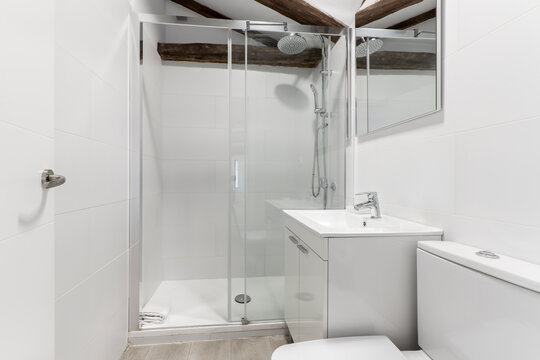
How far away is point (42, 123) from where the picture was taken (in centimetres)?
77

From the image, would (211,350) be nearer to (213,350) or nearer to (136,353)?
(213,350)

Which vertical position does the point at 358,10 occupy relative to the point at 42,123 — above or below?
above

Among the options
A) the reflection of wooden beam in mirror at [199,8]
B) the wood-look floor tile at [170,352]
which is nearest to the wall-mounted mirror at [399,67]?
the reflection of wooden beam in mirror at [199,8]

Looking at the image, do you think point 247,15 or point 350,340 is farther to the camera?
point 247,15

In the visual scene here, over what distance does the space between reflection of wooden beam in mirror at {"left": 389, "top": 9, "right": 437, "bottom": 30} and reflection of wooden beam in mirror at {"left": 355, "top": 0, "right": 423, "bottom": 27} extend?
0.23ft

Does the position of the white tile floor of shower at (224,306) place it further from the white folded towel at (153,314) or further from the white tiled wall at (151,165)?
the white tiled wall at (151,165)

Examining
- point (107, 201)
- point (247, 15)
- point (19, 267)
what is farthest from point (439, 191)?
point (247, 15)

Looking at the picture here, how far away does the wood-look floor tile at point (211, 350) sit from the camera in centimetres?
155

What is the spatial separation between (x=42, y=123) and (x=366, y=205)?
130cm

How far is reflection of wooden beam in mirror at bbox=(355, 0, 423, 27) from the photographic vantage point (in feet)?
4.44

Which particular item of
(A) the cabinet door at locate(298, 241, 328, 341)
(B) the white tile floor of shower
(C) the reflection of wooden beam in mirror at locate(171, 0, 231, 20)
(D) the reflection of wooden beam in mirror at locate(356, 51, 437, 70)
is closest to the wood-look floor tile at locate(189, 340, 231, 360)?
(B) the white tile floor of shower

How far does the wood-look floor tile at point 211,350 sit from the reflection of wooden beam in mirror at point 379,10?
207cm

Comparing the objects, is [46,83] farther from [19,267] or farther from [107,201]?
[107,201]

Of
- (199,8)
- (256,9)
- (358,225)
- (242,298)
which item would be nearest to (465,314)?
(358,225)
